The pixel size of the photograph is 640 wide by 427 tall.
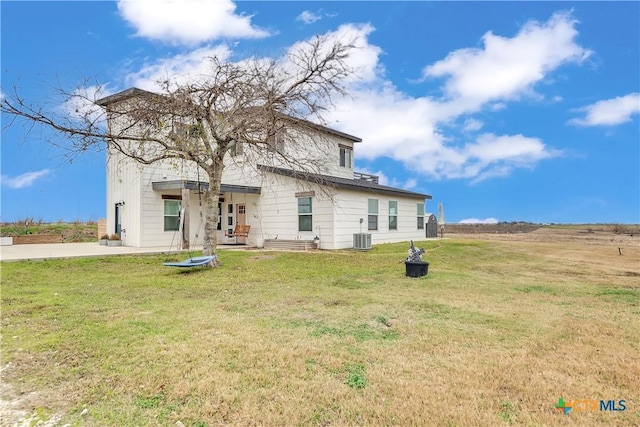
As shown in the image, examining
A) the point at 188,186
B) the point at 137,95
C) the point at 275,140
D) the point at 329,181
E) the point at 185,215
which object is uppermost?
the point at 137,95

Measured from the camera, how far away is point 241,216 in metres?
18.8

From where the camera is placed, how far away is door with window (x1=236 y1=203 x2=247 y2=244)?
1864 cm

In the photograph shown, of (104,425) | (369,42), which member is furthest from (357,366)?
(369,42)

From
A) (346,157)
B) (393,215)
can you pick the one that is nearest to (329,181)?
(393,215)

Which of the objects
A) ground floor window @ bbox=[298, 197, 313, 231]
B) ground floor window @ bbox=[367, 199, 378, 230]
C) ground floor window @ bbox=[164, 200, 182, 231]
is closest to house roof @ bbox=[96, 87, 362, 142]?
ground floor window @ bbox=[298, 197, 313, 231]

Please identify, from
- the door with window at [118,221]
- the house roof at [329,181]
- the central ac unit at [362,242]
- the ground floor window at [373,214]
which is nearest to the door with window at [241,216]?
the house roof at [329,181]

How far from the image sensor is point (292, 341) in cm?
442

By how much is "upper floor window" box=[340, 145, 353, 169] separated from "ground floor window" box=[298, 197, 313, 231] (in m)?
5.89

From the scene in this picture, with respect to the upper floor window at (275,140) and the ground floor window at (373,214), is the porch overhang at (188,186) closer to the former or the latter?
the upper floor window at (275,140)

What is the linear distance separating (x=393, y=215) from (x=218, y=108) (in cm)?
1137

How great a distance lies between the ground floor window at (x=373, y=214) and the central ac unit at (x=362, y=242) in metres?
1.75

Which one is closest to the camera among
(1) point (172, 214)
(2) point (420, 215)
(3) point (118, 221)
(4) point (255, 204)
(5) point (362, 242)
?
(5) point (362, 242)

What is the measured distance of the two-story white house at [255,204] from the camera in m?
15.5

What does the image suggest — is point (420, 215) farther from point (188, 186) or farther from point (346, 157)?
point (188, 186)
